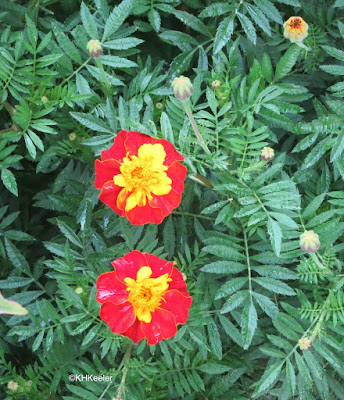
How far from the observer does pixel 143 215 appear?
974mm

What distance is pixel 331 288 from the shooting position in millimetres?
1104

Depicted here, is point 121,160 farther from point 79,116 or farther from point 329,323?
point 329,323

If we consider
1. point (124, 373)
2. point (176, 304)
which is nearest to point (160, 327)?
point (176, 304)

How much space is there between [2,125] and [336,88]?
33.2 inches

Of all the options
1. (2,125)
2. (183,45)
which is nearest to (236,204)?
(183,45)

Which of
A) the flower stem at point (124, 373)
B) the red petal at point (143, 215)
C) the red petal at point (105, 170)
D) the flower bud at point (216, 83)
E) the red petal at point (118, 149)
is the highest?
the flower bud at point (216, 83)

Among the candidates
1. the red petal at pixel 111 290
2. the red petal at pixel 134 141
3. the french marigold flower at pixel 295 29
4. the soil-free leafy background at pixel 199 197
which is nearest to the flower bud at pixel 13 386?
the soil-free leafy background at pixel 199 197

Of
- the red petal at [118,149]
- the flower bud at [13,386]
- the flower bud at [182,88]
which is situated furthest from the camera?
the flower bud at [13,386]

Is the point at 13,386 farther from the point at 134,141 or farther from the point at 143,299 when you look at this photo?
the point at 134,141

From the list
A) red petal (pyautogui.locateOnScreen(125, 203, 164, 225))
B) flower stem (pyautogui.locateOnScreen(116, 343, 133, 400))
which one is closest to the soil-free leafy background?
flower stem (pyautogui.locateOnScreen(116, 343, 133, 400))

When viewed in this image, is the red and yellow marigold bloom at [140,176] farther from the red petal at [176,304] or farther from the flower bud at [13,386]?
the flower bud at [13,386]

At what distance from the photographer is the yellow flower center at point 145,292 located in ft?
3.11

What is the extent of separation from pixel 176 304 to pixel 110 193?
0.77 ft

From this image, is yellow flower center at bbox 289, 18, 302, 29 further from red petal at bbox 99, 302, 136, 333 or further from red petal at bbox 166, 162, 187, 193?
red petal at bbox 99, 302, 136, 333
